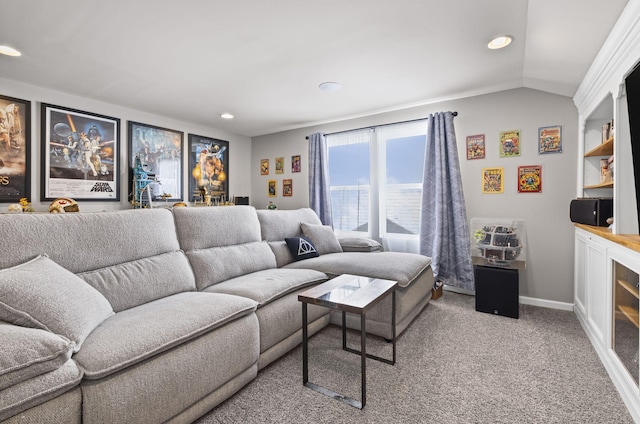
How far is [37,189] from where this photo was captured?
318cm

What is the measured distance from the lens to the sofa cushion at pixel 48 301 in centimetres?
120

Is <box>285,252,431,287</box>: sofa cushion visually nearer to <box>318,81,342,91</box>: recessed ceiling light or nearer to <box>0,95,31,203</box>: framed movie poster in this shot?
<box>318,81,342,91</box>: recessed ceiling light

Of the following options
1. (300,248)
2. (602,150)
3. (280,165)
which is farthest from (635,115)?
(280,165)

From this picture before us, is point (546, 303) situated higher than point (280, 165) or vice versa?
point (280, 165)

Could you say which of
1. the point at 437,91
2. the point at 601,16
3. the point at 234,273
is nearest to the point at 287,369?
the point at 234,273

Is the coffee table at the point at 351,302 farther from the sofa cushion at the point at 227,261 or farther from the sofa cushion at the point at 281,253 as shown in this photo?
the sofa cushion at the point at 281,253

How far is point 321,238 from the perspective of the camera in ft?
11.4

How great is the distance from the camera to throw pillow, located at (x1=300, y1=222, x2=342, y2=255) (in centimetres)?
343

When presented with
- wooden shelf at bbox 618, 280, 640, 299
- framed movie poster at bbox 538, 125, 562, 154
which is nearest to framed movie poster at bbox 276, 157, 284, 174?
framed movie poster at bbox 538, 125, 562, 154

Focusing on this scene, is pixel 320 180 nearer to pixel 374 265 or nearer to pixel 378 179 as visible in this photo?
pixel 378 179

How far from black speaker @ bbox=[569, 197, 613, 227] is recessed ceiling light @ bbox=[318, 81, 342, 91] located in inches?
95.3

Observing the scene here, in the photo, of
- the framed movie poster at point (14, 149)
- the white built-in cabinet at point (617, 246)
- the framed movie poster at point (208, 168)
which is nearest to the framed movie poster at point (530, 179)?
the white built-in cabinet at point (617, 246)

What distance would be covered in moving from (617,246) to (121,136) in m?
4.80

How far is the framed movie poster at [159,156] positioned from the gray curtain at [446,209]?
3.41 m
